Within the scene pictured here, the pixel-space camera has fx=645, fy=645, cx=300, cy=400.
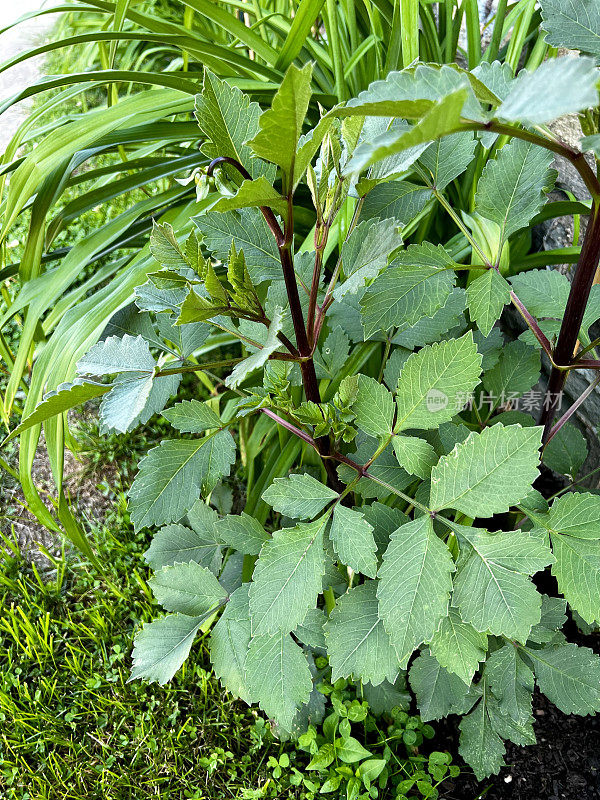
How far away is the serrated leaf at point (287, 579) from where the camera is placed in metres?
0.68

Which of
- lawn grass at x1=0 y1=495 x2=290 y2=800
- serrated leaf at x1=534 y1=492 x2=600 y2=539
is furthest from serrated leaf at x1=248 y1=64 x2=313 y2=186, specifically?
lawn grass at x1=0 y1=495 x2=290 y2=800

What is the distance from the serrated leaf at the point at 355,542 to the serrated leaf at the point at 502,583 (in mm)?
96

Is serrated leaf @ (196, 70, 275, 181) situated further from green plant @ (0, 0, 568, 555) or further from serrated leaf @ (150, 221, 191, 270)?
green plant @ (0, 0, 568, 555)

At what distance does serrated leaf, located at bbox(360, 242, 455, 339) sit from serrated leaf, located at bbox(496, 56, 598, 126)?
329 millimetres

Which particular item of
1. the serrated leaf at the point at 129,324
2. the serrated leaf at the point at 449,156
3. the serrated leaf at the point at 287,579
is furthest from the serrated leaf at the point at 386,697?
the serrated leaf at the point at 449,156

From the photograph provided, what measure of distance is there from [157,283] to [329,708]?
0.89 meters

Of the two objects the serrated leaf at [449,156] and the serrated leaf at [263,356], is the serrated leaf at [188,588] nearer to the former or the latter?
the serrated leaf at [263,356]

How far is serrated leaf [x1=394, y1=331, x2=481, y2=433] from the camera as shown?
0.69 meters

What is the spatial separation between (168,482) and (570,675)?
60 centimetres

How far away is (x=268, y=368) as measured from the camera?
2.81ft

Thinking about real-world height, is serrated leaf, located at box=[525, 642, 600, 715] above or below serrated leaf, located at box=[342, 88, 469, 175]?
below

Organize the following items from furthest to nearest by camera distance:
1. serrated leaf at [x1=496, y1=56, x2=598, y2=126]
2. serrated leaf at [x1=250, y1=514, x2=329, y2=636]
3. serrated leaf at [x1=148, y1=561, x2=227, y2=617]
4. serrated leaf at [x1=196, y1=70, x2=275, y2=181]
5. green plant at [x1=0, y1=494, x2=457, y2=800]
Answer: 1. green plant at [x1=0, y1=494, x2=457, y2=800]
2. serrated leaf at [x1=148, y1=561, x2=227, y2=617]
3. serrated leaf at [x1=250, y1=514, x2=329, y2=636]
4. serrated leaf at [x1=196, y1=70, x2=275, y2=181]
5. serrated leaf at [x1=496, y1=56, x2=598, y2=126]

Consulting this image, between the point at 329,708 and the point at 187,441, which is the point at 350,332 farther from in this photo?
the point at 329,708

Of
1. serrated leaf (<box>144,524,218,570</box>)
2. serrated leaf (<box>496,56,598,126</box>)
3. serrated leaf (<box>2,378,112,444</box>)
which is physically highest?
serrated leaf (<box>496,56,598,126</box>)
